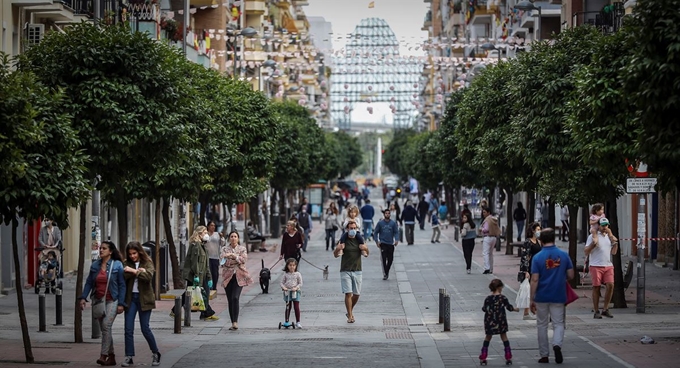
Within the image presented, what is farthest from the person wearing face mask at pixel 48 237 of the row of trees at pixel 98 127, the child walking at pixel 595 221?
the child walking at pixel 595 221

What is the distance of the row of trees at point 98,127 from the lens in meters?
17.4

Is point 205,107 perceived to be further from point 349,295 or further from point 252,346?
point 252,346

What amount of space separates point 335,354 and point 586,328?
200 inches

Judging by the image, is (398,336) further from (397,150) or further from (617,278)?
(397,150)

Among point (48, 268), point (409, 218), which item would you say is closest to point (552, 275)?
Answer: point (48, 268)

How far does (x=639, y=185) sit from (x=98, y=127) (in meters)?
9.46

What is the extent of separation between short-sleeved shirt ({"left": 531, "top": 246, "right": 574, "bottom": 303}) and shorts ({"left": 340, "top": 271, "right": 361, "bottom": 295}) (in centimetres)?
780

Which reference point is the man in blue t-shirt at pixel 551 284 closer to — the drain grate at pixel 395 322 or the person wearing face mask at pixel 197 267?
the drain grate at pixel 395 322

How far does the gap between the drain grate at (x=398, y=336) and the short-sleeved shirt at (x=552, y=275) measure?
5.04 metres

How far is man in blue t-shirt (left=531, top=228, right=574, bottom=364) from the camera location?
16.9 m

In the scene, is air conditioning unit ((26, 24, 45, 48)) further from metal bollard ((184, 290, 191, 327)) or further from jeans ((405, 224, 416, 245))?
jeans ((405, 224, 416, 245))


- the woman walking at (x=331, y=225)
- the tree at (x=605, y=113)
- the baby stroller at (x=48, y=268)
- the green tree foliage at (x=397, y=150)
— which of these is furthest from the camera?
the green tree foliage at (x=397, y=150)

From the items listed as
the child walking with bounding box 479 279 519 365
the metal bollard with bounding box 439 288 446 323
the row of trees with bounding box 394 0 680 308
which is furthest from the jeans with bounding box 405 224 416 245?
the child walking with bounding box 479 279 519 365

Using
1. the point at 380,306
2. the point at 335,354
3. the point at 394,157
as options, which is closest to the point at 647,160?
the point at 335,354
